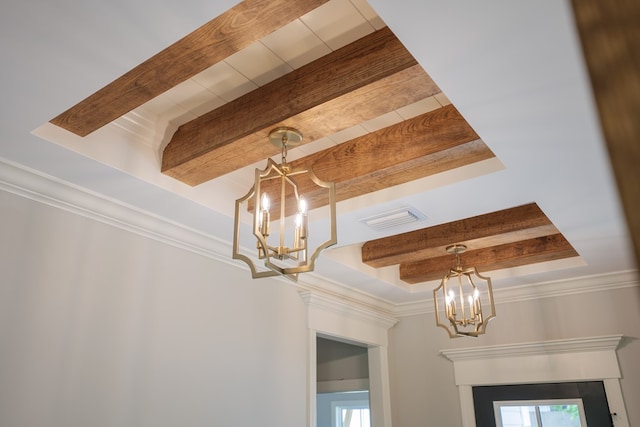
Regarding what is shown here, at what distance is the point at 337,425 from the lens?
17.6 feet

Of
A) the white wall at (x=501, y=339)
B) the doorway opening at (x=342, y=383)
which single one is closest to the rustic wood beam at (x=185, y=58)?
the white wall at (x=501, y=339)

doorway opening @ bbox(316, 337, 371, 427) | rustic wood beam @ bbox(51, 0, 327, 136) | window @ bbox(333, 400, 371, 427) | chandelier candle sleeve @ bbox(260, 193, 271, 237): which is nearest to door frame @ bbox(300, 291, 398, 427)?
doorway opening @ bbox(316, 337, 371, 427)

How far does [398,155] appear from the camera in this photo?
7.55 ft

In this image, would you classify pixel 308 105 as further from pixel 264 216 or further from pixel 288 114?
pixel 264 216

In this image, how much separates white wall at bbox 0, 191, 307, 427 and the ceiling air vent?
952 millimetres

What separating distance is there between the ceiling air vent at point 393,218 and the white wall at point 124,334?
3.12 ft

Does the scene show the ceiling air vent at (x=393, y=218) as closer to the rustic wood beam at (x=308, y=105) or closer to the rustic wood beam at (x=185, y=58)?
the rustic wood beam at (x=308, y=105)

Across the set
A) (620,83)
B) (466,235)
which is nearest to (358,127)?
(466,235)

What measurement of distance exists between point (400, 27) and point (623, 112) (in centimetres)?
145

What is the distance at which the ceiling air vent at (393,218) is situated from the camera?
2716 mm

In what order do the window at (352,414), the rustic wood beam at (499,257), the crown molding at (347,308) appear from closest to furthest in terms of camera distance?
the rustic wood beam at (499,257) → the crown molding at (347,308) → the window at (352,414)

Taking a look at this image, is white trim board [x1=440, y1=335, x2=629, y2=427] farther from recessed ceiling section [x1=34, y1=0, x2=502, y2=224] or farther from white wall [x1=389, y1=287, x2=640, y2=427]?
recessed ceiling section [x1=34, y1=0, x2=502, y2=224]

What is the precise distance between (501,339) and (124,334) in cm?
289

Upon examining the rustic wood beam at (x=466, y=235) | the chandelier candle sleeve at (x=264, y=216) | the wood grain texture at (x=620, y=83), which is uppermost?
the rustic wood beam at (x=466, y=235)
